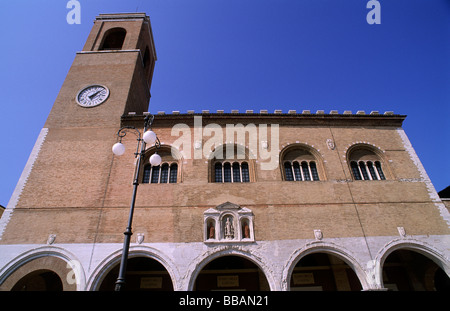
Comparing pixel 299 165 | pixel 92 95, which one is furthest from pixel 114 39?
pixel 299 165

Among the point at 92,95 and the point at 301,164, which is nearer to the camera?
the point at 301,164

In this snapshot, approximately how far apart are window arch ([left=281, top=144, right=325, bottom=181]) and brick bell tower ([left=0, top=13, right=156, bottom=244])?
9.01m

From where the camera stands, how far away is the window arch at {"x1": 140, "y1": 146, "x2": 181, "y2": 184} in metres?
13.0

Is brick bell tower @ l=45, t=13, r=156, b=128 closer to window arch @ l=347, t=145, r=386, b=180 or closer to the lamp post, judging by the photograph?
the lamp post

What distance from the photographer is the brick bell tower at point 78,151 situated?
11.2 metres

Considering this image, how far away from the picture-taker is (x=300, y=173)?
527 inches

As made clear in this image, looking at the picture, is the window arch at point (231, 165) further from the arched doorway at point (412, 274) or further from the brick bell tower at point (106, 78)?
the arched doorway at point (412, 274)

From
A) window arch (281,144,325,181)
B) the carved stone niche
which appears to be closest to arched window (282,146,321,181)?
window arch (281,144,325,181)

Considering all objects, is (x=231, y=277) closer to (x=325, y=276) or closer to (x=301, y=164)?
(x=325, y=276)

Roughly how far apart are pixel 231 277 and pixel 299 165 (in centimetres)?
670

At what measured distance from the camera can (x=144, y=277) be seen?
12.7 meters

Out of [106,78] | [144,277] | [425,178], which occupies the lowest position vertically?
[144,277]

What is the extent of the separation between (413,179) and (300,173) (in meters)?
5.63
